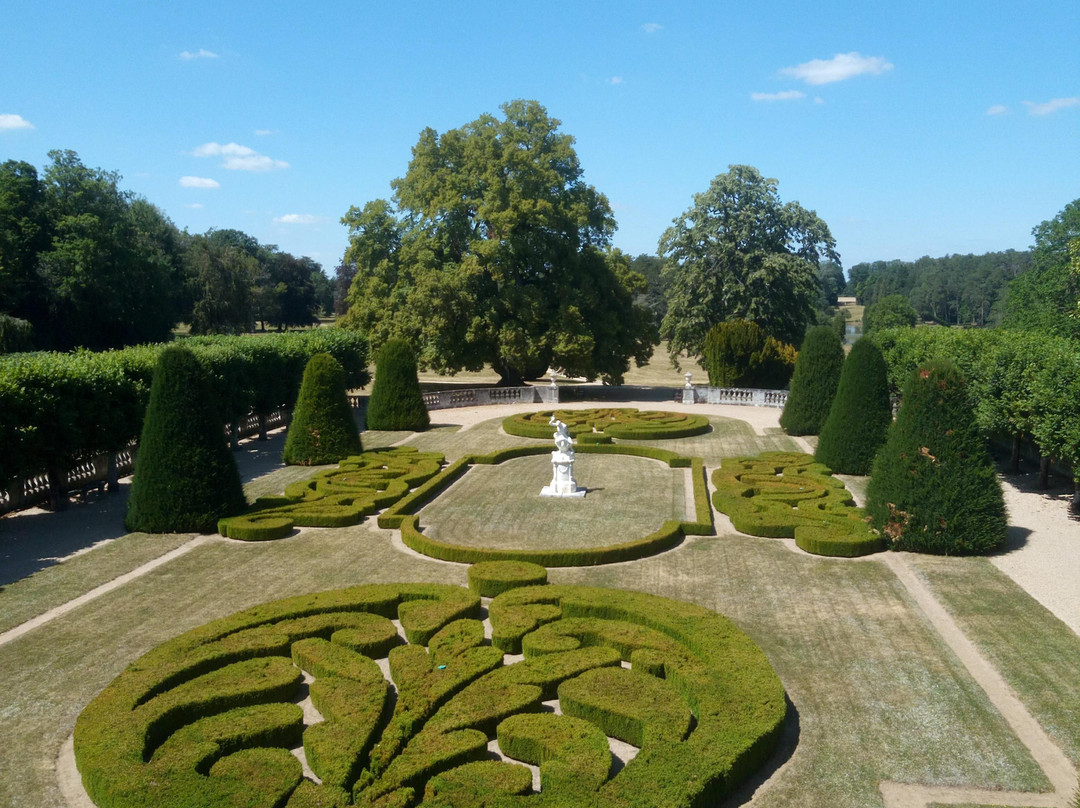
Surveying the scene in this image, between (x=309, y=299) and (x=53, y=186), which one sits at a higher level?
(x=53, y=186)

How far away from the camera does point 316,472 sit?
25.5 metres

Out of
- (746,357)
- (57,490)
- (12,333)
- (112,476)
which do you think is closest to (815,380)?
(746,357)

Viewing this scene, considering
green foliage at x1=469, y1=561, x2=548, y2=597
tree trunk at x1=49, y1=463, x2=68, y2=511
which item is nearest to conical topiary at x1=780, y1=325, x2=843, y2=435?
green foliage at x1=469, y1=561, x2=548, y2=597

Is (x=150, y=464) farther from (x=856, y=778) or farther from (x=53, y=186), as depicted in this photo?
(x=53, y=186)

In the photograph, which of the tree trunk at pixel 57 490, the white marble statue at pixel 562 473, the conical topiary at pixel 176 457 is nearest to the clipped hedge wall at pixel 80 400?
the tree trunk at pixel 57 490

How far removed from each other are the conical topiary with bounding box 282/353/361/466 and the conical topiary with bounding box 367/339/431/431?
7.48m

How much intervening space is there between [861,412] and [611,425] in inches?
429

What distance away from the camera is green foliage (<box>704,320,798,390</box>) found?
1831 inches

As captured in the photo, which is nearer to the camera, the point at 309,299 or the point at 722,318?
the point at 722,318

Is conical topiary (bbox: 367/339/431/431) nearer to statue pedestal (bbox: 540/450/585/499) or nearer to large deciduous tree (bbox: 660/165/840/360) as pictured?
statue pedestal (bbox: 540/450/585/499)

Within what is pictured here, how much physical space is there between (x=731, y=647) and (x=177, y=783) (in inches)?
279

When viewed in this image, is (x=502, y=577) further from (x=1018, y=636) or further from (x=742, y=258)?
(x=742, y=258)

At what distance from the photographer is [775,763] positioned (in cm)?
922

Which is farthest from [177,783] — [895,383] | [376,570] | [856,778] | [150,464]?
[895,383]
